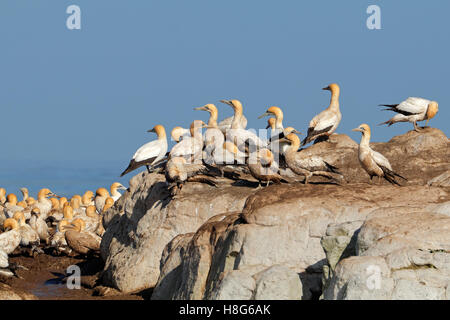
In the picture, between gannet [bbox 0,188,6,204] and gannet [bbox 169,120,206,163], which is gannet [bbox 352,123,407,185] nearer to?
gannet [bbox 169,120,206,163]

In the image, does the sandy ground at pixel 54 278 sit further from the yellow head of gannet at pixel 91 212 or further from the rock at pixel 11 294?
the rock at pixel 11 294

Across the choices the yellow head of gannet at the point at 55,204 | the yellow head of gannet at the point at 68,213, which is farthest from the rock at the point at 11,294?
the yellow head of gannet at the point at 55,204

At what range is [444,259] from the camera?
39.4 feet

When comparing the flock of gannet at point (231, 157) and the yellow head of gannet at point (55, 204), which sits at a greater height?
the flock of gannet at point (231, 157)

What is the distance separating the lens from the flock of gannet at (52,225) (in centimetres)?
2553

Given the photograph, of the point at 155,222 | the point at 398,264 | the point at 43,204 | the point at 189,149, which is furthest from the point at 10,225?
the point at 398,264

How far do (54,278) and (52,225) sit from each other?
11.7 meters

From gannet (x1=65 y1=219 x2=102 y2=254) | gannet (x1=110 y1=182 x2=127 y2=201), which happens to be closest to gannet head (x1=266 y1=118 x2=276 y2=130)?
gannet (x1=65 y1=219 x2=102 y2=254)

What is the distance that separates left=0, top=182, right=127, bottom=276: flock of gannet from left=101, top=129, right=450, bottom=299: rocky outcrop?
14.8 feet

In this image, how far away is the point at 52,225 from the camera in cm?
3547

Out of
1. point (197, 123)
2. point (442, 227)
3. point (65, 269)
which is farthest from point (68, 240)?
point (442, 227)

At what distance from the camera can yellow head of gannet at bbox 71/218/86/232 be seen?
28703 millimetres

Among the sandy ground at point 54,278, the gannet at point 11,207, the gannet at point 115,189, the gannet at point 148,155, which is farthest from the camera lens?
the gannet at point 11,207
